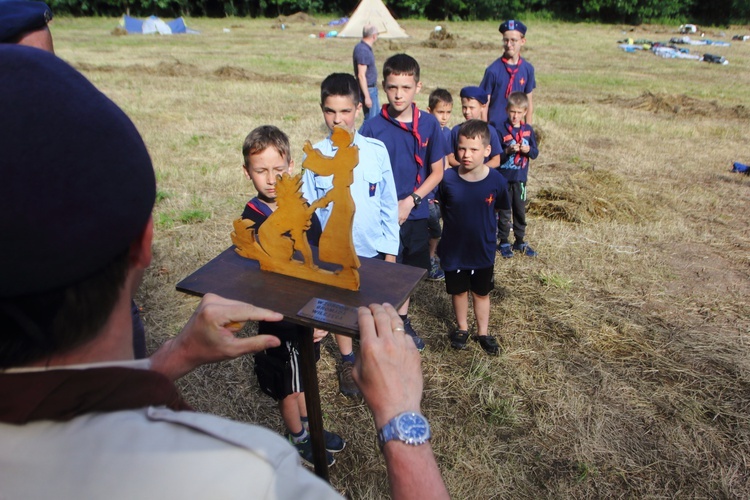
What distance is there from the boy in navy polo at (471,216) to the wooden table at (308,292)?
4.45ft

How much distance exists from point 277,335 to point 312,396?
0.48m

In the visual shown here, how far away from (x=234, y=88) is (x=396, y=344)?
1110cm

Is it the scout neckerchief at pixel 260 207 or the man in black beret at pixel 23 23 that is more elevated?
the man in black beret at pixel 23 23

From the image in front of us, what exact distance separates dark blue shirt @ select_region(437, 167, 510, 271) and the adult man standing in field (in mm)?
4577

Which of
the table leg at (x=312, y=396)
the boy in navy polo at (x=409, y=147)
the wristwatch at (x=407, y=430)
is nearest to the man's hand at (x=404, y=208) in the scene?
the boy in navy polo at (x=409, y=147)

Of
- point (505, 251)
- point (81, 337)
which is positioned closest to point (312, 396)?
point (81, 337)

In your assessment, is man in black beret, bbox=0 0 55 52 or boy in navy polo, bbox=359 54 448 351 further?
boy in navy polo, bbox=359 54 448 351

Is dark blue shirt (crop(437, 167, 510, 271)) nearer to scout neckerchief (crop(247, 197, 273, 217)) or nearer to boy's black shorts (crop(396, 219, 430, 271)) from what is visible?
boy's black shorts (crop(396, 219, 430, 271))

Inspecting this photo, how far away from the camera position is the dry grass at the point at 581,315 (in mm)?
2531

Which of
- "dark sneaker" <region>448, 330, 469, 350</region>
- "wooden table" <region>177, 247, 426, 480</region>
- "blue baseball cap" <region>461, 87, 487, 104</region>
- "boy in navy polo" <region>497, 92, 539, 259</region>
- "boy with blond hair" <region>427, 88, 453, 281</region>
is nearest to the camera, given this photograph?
"wooden table" <region>177, 247, 426, 480</region>

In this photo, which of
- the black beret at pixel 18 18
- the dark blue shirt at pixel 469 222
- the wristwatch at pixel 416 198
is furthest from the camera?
the wristwatch at pixel 416 198

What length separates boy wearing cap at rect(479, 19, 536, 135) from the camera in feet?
16.7

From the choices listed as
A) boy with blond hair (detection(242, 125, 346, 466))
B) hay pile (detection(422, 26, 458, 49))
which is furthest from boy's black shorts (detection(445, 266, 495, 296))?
hay pile (detection(422, 26, 458, 49))

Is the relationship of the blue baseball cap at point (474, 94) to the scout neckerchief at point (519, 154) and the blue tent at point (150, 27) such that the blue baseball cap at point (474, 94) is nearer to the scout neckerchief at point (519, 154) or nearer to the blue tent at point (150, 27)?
the scout neckerchief at point (519, 154)
